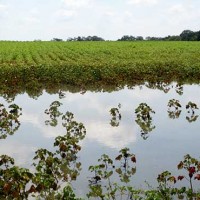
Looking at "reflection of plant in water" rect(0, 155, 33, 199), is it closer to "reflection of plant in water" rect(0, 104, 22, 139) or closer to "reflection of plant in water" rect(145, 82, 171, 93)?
"reflection of plant in water" rect(0, 104, 22, 139)

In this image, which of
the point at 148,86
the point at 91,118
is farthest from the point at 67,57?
the point at 91,118

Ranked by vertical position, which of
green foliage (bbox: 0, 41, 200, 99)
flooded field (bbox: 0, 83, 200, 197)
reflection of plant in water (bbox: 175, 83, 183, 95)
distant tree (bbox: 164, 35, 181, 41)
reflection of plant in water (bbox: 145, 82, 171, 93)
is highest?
distant tree (bbox: 164, 35, 181, 41)

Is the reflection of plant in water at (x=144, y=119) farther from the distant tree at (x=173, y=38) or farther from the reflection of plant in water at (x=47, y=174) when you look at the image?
the distant tree at (x=173, y=38)

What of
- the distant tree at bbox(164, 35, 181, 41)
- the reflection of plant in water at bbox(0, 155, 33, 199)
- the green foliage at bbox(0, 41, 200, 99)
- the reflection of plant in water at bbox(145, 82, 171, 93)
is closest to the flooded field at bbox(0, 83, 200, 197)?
the reflection of plant in water at bbox(145, 82, 171, 93)

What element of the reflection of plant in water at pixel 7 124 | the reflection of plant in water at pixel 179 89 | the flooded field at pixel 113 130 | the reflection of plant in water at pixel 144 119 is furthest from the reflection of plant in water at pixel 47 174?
the reflection of plant in water at pixel 179 89

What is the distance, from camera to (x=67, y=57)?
4338 centimetres

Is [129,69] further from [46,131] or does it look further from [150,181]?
[150,181]

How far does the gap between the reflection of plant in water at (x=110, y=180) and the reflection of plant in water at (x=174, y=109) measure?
7.54m

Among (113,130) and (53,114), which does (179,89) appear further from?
(113,130)

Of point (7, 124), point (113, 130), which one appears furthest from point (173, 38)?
point (7, 124)

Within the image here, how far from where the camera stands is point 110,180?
39.6ft

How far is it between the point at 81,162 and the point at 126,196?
333cm

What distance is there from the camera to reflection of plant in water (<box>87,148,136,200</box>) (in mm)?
10852

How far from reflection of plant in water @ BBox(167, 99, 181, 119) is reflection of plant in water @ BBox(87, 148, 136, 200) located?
7.54m
